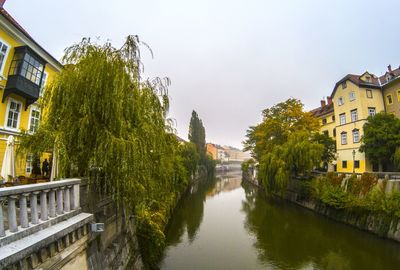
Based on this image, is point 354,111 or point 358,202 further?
point 354,111

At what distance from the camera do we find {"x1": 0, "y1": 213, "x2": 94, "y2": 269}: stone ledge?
2.87 m

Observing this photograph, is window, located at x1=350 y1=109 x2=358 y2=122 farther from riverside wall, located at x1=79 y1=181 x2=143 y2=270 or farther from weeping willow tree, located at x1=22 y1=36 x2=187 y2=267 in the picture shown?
riverside wall, located at x1=79 y1=181 x2=143 y2=270

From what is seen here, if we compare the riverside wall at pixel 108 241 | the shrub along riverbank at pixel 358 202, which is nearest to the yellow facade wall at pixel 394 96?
the shrub along riverbank at pixel 358 202

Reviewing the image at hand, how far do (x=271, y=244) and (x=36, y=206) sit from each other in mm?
12621

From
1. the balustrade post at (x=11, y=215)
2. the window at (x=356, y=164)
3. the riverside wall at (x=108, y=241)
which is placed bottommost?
the riverside wall at (x=108, y=241)

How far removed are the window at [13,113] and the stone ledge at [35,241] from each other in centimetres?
976

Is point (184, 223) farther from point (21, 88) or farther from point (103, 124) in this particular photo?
point (103, 124)

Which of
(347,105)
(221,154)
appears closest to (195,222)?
(347,105)

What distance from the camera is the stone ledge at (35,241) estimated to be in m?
2.87

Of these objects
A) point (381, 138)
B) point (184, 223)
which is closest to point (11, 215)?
point (184, 223)

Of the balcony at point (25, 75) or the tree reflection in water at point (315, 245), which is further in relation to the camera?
the tree reflection in water at point (315, 245)

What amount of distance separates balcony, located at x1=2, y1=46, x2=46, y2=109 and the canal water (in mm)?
10056

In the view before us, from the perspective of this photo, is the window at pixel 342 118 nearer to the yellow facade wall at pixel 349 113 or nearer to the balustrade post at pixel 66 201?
the yellow facade wall at pixel 349 113

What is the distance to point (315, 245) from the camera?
13352 millimetres
